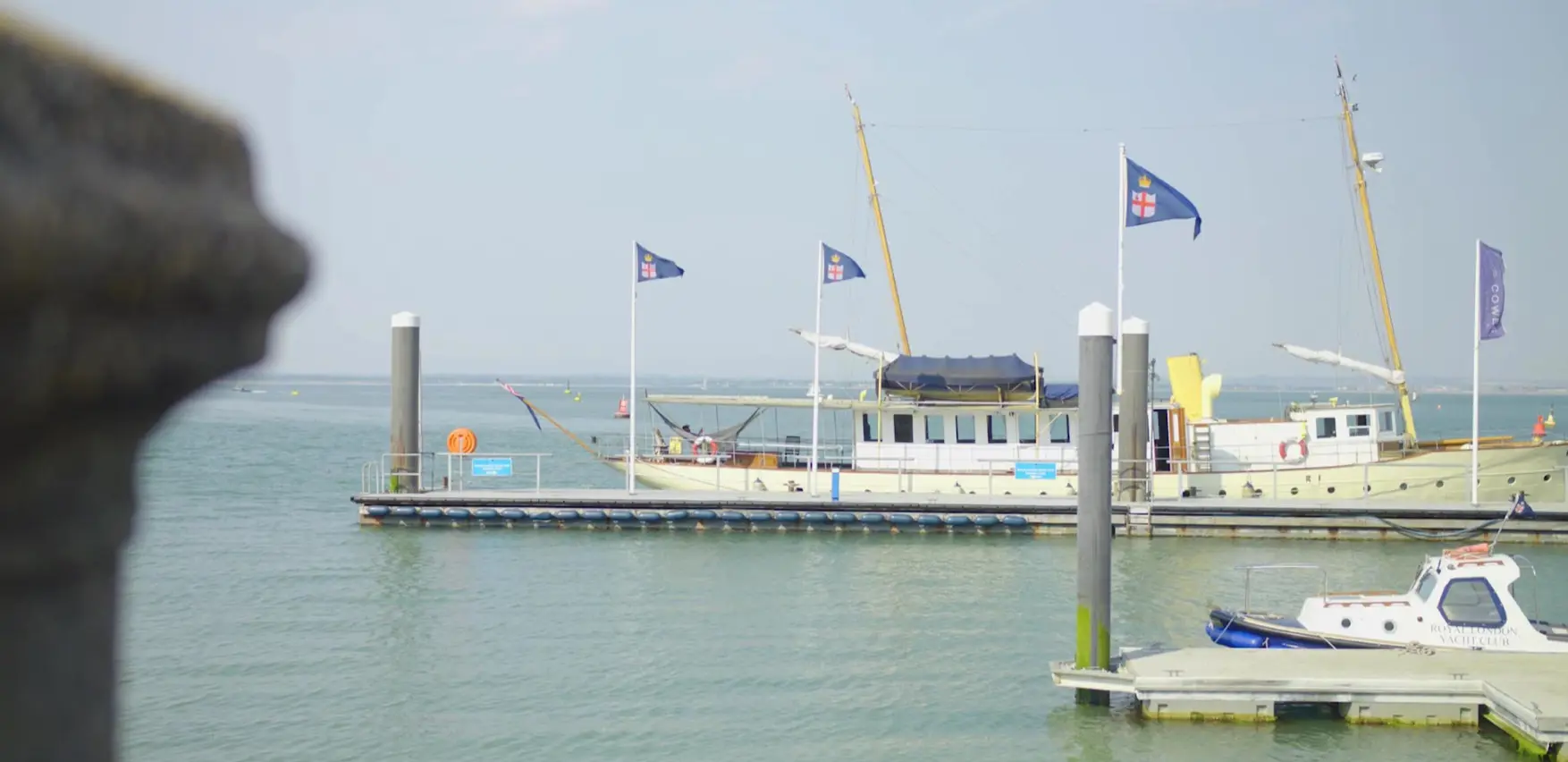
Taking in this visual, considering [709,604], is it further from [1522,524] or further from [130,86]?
[130,86]

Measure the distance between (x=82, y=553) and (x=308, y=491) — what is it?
38084 millimetres

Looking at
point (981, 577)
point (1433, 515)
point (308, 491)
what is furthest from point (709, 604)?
point (308, 491)

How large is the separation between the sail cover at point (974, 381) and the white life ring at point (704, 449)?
A: 14.7 feet

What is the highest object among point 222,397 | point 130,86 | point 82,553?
point 130,86

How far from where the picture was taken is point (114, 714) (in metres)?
0.86

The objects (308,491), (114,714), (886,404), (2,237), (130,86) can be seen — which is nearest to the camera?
(2,237)

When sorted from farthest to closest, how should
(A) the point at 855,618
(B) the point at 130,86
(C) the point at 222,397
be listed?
(A) the point at 855,618 → (C) the point at 222,397 → (B) the point at 130,86

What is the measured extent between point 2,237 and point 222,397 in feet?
1.42

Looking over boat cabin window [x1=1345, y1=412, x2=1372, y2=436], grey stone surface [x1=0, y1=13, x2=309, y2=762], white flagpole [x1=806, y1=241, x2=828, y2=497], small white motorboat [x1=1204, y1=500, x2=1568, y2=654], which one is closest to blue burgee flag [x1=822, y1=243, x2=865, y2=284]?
white flagpole [x1=806, y1=241, x2=828, y2=497]

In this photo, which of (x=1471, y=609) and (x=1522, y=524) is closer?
(x=1471, y=609)

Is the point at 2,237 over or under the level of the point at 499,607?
over

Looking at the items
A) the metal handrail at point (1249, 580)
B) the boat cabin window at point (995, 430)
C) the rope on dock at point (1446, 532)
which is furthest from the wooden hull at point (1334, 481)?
the metal handrail at point (1249, 580)

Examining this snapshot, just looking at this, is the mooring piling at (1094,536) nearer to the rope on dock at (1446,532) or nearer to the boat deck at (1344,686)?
the boat deck at (1344,686)

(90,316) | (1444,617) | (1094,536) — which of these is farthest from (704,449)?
(90,316)
